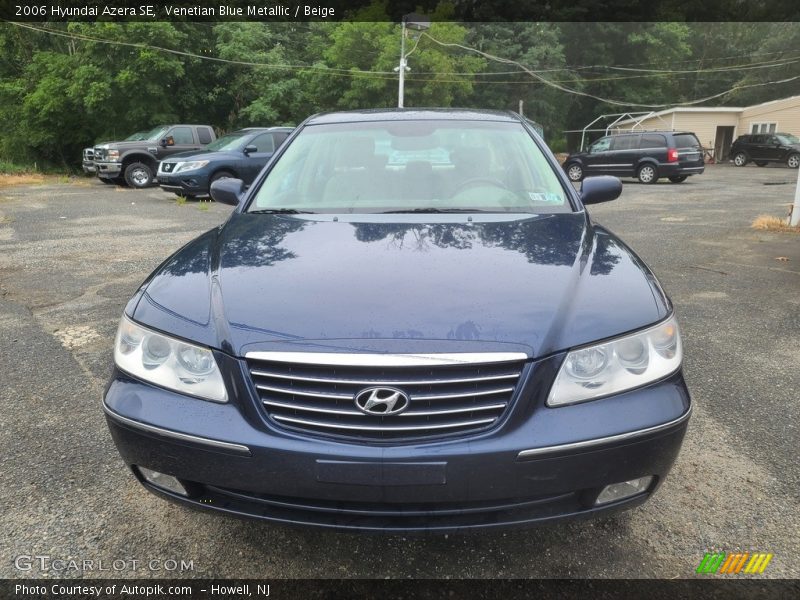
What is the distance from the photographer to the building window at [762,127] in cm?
3197

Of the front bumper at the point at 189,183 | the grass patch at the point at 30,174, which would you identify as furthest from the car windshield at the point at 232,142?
the grass patch at the point at 30,174

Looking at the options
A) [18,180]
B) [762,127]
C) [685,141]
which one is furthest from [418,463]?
[762,127]

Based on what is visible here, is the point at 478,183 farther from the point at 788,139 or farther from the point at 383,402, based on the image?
the point at 788,139

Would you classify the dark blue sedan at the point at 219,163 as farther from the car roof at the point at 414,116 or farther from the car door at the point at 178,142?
the car roof at the point at 414,116

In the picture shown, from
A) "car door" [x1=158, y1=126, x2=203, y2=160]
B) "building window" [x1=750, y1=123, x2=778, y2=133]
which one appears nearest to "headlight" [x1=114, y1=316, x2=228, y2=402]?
"car door" [x1=158, y1=126, x2=203, y2=160]

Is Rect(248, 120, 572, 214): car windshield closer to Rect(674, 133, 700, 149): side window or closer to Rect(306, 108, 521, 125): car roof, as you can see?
Rect(306, 108, 521, 125): car roof

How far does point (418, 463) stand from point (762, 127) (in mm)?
37896

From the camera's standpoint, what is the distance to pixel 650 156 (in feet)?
60.5

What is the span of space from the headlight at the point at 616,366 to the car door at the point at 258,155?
1190 centimetres

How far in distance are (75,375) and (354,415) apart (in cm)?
265

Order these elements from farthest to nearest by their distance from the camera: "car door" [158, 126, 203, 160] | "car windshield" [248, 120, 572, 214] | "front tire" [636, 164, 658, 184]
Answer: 1. "front tire" [636, 164, 658, 184]
2. "car door" [158, 126, 203, 160]
3. "car windshield" [248, 120, 572, 214]

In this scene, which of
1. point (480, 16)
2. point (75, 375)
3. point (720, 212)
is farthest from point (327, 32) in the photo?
point (75, 375)

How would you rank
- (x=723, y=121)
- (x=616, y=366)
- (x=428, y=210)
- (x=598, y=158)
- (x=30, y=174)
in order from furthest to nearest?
1. (x=723, y=121)
2. (x=30, y=174)
3. (x=598, y=158)
4. (x=428, y=210)
5. (x=616, y=366)

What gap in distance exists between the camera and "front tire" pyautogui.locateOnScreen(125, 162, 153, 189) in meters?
16.5
